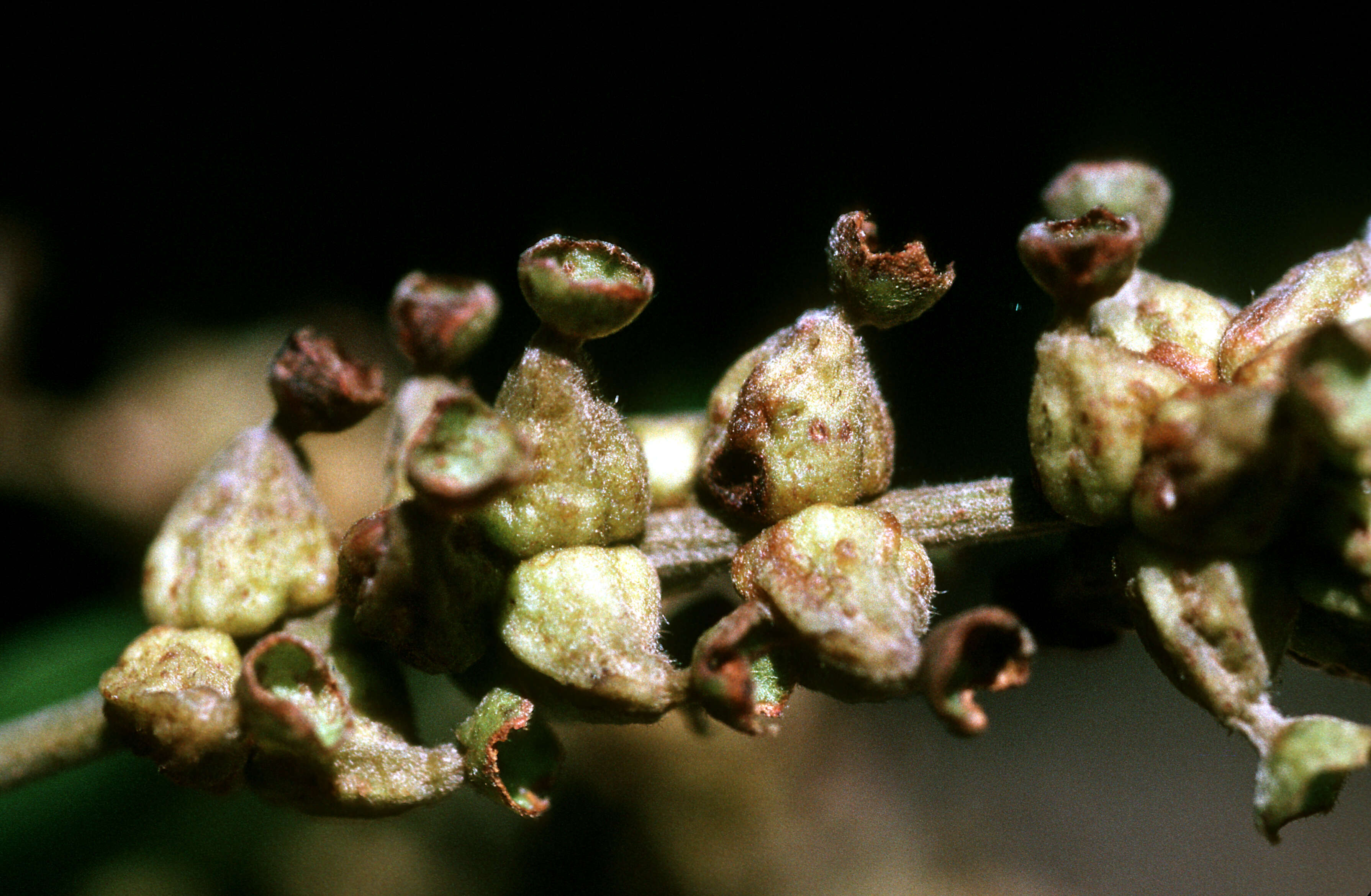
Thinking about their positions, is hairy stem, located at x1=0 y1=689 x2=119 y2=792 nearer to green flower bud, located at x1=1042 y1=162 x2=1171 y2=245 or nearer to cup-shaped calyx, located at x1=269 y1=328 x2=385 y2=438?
cup-shaped calyx, located at x1=269 y1=328 x2=385 y2=438

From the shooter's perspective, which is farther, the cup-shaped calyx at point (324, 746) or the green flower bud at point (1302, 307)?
the green flower bud at point (1302, 307)

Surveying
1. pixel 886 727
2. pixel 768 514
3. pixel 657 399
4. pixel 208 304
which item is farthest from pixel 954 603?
pixel 886 727

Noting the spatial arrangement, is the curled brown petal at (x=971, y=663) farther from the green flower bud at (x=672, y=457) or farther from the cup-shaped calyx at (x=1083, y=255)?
the green flower bud at (x=672, y=457)

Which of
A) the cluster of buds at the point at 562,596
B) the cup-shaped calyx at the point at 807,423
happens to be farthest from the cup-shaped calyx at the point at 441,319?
the cup-shaped calyx at the point at 807,423

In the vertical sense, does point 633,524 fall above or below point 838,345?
below

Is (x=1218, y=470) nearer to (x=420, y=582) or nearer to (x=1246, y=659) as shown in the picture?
(x=1246, y=659)

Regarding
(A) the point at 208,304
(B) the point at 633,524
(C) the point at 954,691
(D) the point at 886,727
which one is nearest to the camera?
(C) the point at 954,691

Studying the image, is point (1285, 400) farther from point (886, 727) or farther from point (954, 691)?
point (886, 727)
